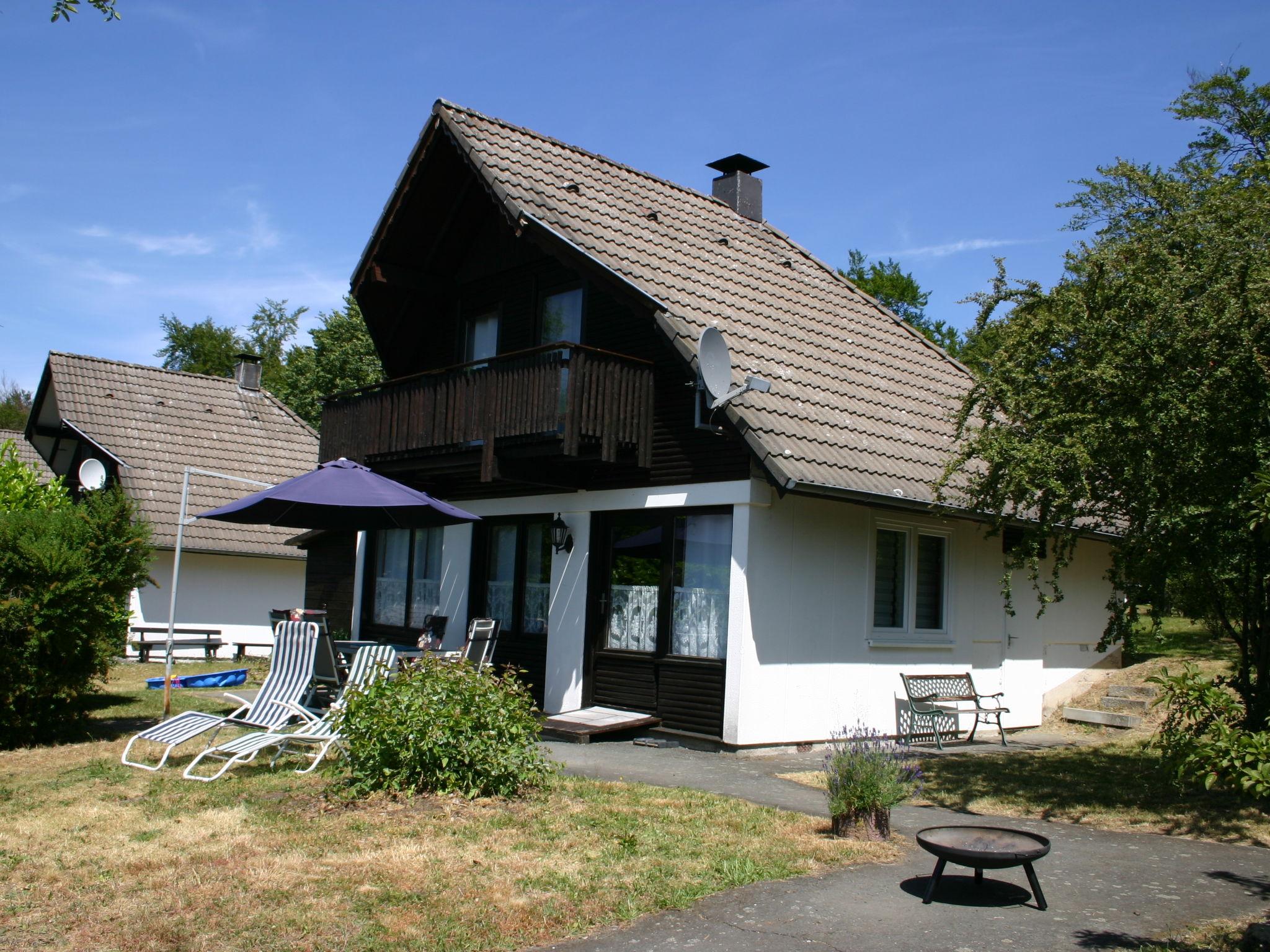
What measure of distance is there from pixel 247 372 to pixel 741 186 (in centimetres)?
1776

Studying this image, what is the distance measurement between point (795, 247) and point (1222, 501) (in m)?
10.9

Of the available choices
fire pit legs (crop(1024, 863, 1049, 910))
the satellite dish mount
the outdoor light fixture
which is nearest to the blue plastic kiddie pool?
the outdoor light fixture

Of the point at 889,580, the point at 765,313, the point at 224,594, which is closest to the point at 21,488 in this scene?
the point at 224,594

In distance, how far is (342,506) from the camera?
453 inches

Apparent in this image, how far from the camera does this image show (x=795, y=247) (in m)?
18.7

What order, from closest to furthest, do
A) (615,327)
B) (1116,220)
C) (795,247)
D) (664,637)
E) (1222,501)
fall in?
(1222,501)
(664,637)
(615,327)
(795,247)
(1116,220)

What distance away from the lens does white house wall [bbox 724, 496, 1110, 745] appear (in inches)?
482

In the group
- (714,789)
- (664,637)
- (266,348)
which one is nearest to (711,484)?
(664,637)

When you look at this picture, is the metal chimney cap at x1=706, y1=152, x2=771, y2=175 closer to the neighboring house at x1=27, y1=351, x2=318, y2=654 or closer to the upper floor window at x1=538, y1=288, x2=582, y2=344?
the upper floor window at x1=538, y1=288, x2=582, y2=344

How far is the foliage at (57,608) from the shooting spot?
416 inches

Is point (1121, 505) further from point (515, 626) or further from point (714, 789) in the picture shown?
point (515, 626)

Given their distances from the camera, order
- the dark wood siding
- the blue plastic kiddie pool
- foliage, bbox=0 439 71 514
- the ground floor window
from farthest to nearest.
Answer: the dark wood siding, the blue plastic kiddie pool, the ground floor window, foliage, bbox=0 439 71 514

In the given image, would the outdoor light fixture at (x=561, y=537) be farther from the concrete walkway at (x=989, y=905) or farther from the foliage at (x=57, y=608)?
the concrete walkway at (x=989, y=905)

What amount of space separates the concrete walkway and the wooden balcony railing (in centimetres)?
591
